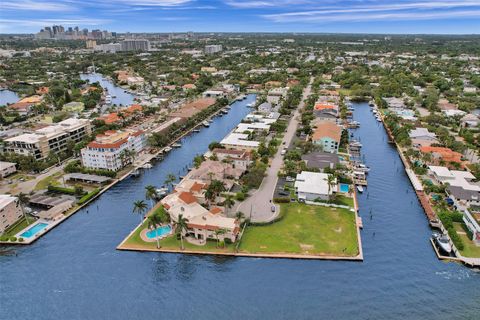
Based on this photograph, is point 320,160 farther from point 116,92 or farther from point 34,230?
point 116,92

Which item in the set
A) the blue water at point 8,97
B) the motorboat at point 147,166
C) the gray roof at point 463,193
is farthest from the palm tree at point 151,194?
the blue water at point 8,97

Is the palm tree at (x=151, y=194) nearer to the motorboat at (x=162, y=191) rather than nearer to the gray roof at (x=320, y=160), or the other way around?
the motorboat at (x=162, y=191)

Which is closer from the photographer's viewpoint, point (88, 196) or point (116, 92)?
point (88, 196)

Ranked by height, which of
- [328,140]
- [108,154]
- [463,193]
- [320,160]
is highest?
[108,154]

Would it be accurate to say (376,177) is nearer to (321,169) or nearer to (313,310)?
(321,169)

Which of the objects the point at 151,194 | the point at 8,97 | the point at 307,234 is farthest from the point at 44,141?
the point at 8,97

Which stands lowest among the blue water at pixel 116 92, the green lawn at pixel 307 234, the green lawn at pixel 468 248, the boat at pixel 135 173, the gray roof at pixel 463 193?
the green lawn at pixel 468 248
